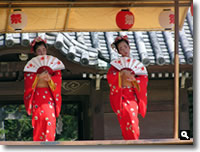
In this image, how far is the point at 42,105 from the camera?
31.2ft

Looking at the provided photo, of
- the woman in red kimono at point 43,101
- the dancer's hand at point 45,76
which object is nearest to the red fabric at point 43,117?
the woman in red kimono at point 43,101

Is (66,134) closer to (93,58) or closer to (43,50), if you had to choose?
(93,58)

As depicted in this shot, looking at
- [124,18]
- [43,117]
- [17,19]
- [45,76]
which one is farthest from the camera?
[124,18]

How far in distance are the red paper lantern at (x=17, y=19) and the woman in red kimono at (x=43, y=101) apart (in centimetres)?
106

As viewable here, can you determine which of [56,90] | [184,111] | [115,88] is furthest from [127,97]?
[184,111]

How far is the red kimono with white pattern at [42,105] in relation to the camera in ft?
30.7

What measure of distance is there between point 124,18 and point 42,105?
2.21 metres

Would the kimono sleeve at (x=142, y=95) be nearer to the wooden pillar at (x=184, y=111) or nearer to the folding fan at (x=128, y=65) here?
the folding fan at (x=128, y=65)

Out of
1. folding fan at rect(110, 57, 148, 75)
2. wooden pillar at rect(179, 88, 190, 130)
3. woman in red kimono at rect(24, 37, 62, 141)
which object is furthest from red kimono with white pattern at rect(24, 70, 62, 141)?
wooden pillar at rect(179, 88, 190, 130)

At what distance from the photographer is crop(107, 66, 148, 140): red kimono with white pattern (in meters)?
9.39

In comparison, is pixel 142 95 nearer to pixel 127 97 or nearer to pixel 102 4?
pixel 127 97

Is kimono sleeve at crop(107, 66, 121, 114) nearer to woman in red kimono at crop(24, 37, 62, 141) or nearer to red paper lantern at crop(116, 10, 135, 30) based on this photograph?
woman in red kimono at crop(24, 37, 62, 141)

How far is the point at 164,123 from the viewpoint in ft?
39.1

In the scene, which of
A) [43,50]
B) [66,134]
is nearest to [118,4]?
[43,50]
